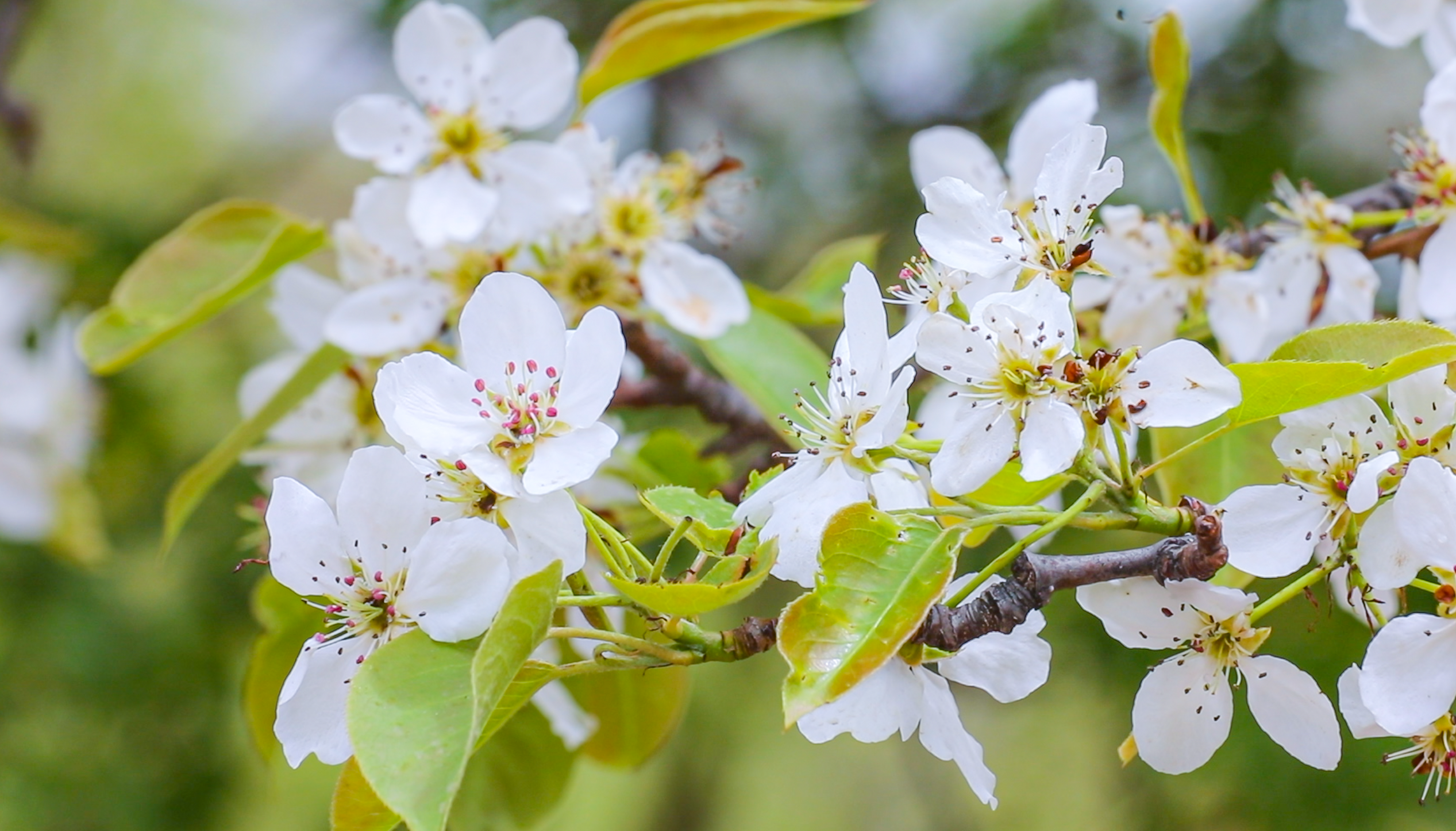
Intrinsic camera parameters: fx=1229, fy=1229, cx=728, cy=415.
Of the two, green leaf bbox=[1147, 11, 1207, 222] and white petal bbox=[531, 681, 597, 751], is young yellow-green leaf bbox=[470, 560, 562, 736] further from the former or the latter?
green leaf bbox=[1147, 11, 1207, 222]

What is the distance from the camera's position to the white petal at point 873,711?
Answer: 0.61m

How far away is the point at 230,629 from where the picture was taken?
6.15 feet

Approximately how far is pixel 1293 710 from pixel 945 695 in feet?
0.61

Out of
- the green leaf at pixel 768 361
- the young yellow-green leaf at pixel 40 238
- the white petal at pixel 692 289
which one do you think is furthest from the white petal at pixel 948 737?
the young yellow-green leaf at pixel 40 238

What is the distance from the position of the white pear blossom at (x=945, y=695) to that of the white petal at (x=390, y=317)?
1.85ft

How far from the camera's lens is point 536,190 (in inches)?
40.7

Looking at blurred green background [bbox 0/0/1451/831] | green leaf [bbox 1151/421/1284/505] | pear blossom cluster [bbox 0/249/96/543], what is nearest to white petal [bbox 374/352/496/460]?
green leaf [bbox 1151/421/1284/505]

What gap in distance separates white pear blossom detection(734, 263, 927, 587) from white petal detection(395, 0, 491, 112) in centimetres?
58

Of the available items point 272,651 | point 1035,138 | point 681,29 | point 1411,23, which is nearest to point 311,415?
point 272,651

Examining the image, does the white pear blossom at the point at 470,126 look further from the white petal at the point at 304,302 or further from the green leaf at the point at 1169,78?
the green leaf at the point at 1169,78

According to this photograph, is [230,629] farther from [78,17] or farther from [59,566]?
[78,17]

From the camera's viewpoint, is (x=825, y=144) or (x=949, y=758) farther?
(x=825, y=144)

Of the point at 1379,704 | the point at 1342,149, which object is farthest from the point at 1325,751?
the point at 1342,149

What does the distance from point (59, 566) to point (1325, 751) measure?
197cm
